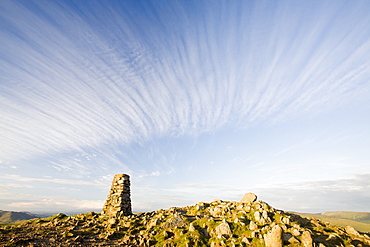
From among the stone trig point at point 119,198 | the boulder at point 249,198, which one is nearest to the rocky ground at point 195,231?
the stone trig point at point 119,198

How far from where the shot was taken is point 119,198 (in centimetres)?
3353

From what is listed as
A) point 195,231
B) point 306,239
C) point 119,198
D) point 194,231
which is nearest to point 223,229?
point 195,231

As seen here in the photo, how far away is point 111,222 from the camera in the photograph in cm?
2845

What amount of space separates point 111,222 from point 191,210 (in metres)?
12.4

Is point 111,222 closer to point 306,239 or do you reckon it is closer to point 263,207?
point 263,207

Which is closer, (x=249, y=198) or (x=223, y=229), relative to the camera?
(x=223, y=229)

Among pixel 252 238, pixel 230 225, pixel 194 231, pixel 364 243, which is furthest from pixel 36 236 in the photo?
pixel 364 243

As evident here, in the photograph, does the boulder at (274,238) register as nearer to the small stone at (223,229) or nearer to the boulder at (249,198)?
the small stone at (223,229)

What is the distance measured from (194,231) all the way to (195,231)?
0.43 feet

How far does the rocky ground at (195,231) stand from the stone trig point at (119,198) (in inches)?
91.4

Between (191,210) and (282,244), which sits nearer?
(282,244)

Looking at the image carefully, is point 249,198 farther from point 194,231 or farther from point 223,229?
point 194,231

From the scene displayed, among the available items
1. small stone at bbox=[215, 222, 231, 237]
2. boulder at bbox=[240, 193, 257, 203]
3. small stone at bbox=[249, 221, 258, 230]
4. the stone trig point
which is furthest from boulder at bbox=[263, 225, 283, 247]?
the stone trig point

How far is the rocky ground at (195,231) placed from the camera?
20.7m
